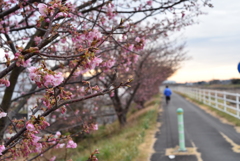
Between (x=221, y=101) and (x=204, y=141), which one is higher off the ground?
(x=221, y=101)

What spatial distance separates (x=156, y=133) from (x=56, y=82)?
8295 millimetres

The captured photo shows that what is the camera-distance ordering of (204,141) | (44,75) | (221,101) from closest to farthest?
1. (44,75)
2. (204,141)
3. (221,101)

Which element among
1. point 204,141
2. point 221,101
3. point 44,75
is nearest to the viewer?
point 44,75

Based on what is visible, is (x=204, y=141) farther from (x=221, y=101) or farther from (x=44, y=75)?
(x=221, y=101)

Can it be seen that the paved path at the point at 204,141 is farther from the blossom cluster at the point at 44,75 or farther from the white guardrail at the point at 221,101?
the blossom cluster at the point at 44,75

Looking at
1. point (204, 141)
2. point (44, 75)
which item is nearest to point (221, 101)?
point (204, 141)

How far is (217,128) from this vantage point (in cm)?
1034

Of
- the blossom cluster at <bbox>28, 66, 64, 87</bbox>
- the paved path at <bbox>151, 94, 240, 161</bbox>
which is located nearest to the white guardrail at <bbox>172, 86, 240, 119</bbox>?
the paved path at <bbox>151, 94, 240, 161</bbox>

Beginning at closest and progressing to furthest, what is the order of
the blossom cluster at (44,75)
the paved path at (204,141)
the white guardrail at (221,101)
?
the blossom cluster at (44,75), the paved path at (204,141), the white guardrail at (221,101)

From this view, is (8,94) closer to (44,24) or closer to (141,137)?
(44,24)

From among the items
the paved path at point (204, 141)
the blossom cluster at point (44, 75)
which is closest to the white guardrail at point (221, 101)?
the paved path at point (204, 141)

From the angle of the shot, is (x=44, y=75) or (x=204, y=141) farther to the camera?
(x=204, y=141)

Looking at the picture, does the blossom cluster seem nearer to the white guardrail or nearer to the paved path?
the paved path

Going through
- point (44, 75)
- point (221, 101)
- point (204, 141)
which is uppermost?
point (44, 75)
